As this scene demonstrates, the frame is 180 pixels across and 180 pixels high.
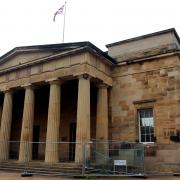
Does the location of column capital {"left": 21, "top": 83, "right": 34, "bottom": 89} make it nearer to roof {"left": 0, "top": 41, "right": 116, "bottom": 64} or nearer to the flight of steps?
roof {"left": 0, "top": 41, "right": 116, "bottom": 64}

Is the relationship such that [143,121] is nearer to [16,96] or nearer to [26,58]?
[26,58]

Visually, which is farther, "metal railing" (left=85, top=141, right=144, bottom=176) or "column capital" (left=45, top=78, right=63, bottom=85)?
"column capital" (left=45, top=78, right=63, bottom=85)

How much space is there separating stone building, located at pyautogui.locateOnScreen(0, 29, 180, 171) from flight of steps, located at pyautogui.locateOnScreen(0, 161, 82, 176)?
68cm

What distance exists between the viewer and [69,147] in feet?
71.9

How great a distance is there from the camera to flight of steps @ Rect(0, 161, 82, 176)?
602 inches

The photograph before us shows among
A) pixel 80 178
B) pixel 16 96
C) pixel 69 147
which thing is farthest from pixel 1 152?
pixel 80 178

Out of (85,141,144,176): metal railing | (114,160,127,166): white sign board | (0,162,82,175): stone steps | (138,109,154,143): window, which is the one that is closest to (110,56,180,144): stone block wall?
(138,109,154,143): window

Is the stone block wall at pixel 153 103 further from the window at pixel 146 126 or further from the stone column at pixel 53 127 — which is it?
the stone column at pixel 53 127

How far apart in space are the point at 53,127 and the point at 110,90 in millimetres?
5046

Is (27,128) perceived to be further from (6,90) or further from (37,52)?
(37,52)

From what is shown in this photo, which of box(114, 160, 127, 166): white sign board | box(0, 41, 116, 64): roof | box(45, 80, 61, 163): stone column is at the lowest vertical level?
box(114, 160, 127, 166): white sign board

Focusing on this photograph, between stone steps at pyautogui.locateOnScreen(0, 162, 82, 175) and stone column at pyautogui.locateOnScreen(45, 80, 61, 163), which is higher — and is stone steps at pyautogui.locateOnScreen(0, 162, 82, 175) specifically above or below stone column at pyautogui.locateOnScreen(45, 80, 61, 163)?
below

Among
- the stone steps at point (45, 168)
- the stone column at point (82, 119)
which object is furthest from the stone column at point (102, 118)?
the stone steps at point (45, 168)

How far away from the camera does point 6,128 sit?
21.4 m
